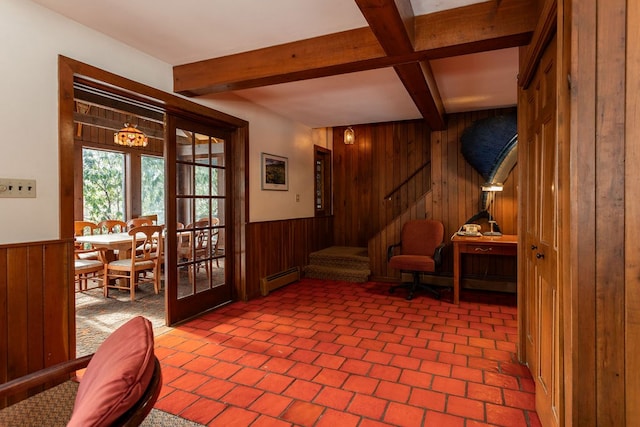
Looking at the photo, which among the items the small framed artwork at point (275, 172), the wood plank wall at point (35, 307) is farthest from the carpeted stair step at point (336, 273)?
the wood plank wall at point (35, 307)

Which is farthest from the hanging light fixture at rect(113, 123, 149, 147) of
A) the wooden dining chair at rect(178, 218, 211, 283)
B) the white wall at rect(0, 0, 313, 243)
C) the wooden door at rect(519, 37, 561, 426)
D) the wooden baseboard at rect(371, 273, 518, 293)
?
the wooden door at rect(519, 37, 561, 426)

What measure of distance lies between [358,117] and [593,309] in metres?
4.10

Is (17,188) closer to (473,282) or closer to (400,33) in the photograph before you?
(400,33)

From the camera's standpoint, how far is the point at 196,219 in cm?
348

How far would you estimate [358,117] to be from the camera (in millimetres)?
4836

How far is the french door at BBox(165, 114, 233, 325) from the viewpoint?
3197mm

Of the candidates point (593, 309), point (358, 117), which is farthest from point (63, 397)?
point (358, 117)

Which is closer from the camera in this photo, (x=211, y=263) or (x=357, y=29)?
(x=357, y=29)

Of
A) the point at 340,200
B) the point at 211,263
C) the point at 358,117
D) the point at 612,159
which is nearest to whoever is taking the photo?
the point at 612,159

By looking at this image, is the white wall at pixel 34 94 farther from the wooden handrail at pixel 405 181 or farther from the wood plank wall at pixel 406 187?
the wooden handrail at pixel 405 181

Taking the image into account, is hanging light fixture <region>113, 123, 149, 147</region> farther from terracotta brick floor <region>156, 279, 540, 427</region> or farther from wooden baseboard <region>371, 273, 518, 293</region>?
wooden baseboard <region>371, 273, 518, 293</region>

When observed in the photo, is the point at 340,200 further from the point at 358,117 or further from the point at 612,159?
the point at 612,159

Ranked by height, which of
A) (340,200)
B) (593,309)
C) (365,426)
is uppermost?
(340,200)

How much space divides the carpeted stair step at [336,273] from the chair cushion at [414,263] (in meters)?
0.95
